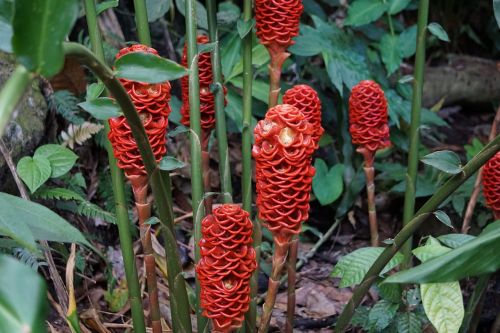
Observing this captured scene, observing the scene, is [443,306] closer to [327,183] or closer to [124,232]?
[124,232]

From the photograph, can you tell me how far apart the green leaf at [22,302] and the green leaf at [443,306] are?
1.07 metres

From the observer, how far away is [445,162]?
1.41 metres

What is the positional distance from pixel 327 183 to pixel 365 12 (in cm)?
73

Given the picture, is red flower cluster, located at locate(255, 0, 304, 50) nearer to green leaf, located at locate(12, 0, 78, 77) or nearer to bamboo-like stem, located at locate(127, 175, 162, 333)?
bamboo-like stem, located at locate(127, 175, 162, 333)

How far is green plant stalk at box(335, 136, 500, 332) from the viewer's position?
135 cm

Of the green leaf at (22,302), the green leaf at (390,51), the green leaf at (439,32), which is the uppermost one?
the green leaf at (22,302)

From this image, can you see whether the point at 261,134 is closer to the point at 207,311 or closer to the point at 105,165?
the point at 207,311

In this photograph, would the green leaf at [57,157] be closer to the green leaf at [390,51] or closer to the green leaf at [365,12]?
the green leaf at [365,12]

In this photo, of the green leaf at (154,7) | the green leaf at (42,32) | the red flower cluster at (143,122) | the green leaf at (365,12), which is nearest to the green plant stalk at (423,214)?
the red flower cluster at (143,122)

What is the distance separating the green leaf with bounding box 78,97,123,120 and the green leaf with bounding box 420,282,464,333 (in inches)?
32.4

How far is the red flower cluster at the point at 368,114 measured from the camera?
6.44 ft

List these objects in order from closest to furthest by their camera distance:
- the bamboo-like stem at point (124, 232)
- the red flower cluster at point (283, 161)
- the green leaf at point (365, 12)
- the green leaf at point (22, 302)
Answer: the green leaf at point (22, 302), the red flower cluster at point (283, 161), the bamboo-like stem at point (124, 232), the green leaf at point (365, 12)

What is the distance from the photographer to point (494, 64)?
13.1 ft

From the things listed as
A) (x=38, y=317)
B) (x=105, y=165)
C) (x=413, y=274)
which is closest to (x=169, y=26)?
(x=105, y=165)
